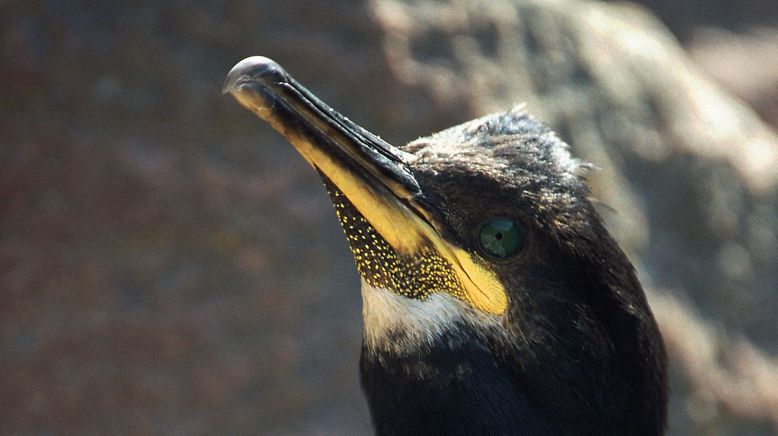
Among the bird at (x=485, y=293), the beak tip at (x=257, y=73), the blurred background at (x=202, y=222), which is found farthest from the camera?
the blurred background at (x=202, y=222)

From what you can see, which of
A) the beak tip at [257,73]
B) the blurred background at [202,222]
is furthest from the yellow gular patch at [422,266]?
the blurred background at [202,222]

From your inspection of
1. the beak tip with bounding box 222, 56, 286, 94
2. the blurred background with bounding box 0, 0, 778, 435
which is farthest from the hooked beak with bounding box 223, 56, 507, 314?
the blurred background with bounding box 0, 0, 778, 435

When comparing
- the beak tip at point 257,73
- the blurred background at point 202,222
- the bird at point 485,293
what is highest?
the blurred background at point 202,222

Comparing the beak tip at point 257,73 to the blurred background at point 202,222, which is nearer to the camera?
the beak tip at point 257,73

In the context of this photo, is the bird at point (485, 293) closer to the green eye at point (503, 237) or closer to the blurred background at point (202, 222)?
the green eye at point (503, 237)

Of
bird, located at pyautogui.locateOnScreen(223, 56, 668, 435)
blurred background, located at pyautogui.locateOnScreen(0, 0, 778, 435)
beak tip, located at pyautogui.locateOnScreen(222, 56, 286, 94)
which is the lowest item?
bird, located at pyautogui.locateOnScreen(223, 56, 668, 435)

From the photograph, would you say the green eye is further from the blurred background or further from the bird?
the blurred background
